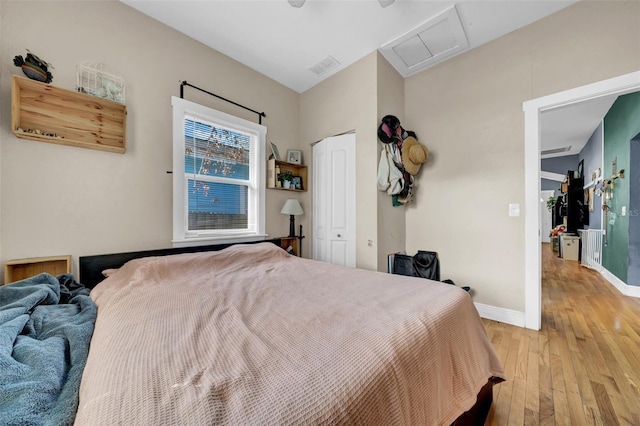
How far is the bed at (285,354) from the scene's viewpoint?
0.57 m

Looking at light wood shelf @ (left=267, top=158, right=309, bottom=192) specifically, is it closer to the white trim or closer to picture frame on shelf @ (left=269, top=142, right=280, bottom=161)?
picture frame on shelf @ (left=269, top=142, right=280, bottom=161)

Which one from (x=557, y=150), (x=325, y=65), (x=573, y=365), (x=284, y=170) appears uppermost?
(x=325, y=65)

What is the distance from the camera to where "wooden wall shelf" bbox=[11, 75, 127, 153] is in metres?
1.62

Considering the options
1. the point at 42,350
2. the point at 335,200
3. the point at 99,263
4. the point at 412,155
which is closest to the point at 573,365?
the point at 412,155

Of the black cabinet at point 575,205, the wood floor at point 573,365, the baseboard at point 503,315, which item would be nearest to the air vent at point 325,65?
the baseboard at point 503,315

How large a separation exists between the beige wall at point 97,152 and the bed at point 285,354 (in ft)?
1.91

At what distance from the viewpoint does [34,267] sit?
1.72 m

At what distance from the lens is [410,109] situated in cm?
327

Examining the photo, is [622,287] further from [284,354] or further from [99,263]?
[99,263]

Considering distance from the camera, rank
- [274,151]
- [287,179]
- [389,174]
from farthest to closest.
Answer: [287,179]
[274,151]
[389,174]

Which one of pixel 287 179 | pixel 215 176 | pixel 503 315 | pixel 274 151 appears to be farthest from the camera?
pixel 287 179

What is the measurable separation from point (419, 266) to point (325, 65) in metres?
2.72

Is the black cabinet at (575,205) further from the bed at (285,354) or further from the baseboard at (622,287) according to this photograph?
the bed at (285,354)

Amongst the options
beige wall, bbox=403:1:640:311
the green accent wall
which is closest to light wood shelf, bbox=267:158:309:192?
beige wall, bbox=403:1:640:311
